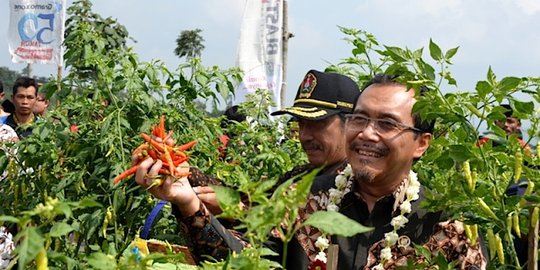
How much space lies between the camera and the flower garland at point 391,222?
2.64 metres

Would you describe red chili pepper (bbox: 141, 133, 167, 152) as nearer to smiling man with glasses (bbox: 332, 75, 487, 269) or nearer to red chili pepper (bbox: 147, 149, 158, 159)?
red chili pepper (bbox: 147, 149, 158, 159)

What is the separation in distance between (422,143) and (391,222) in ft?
0.90

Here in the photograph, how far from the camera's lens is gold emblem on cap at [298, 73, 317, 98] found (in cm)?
385

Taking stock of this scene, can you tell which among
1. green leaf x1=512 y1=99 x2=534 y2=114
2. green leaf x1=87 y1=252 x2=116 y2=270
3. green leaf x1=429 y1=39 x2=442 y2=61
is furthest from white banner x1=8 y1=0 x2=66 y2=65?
green leaf x1=87 y1=252 x2=116 y2=270

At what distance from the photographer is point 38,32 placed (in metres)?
10.7

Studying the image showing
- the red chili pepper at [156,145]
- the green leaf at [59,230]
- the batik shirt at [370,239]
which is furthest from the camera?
the batik shirt at [370,239]

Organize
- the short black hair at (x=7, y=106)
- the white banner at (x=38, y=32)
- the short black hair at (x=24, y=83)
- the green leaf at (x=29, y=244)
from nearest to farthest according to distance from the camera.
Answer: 1. the green leaf at (x=29, y=244)
2. the short black hair at (x=24, y=83)
3. the short black hair at (x=7, y=106)
4. the white banner at (x=38, y=32)

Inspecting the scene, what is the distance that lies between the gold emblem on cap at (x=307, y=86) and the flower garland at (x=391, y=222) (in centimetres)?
100

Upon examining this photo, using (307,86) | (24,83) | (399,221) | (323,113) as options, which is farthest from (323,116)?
(24,83)

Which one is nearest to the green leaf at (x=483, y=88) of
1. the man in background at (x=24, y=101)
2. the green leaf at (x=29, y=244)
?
the green leaf at (x=29, y=244)

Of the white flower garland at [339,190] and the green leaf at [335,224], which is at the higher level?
the green leaf at [335,224]

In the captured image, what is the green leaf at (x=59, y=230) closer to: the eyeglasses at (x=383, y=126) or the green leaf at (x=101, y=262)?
the green leaf at (x=101, y=262)

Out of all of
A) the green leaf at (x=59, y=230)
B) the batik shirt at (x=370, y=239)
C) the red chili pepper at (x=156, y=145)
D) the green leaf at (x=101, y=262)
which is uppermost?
the green leaf at (x=59, y=230)

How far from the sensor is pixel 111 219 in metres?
3.27
